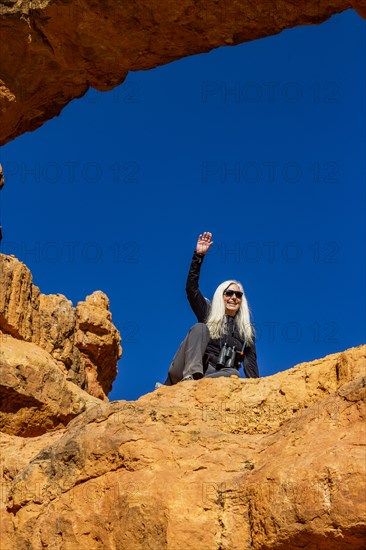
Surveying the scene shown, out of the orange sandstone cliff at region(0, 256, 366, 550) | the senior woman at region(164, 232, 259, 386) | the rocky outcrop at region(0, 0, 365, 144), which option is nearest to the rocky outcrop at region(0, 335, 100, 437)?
the orange sandstone cliff at region(0, 256, 366, 550)

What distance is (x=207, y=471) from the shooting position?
471 cm

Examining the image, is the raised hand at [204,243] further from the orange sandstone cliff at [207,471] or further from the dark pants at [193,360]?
the orange sandstone cliff at [207,471]

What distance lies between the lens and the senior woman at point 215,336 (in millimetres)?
6820

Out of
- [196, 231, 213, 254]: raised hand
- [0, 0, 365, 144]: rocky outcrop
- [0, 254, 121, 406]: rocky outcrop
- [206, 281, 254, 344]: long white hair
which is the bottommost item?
[206, 281, 254, 344]: long white hair

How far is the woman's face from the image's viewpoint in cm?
738

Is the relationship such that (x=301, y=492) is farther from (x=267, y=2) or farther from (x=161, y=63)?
(x=161, y=63)

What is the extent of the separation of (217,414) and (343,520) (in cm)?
184

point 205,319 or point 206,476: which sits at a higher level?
point 205,319

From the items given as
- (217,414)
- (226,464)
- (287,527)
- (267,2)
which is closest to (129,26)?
(267,2)

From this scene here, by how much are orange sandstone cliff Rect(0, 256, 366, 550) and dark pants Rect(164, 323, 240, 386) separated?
20.8 inches

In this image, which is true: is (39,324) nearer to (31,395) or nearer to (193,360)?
A: (31,395)

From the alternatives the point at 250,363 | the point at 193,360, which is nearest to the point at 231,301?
the point at 250,363

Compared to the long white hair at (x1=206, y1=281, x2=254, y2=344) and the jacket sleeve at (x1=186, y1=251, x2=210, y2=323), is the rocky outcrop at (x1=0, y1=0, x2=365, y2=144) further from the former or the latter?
the long white hair at (x1=206, y1=281, x2=254, y2=344)

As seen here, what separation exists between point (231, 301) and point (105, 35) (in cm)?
481
